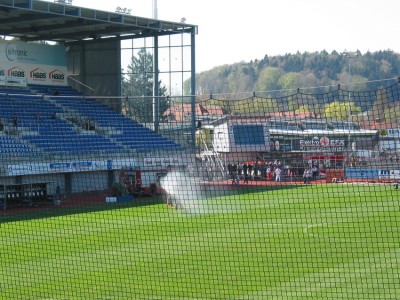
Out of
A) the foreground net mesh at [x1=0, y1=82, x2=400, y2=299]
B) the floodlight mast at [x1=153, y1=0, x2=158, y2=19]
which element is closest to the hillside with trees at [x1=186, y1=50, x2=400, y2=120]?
the floodlight mast at [x1=153, y1=0, x2=158, y2=19]

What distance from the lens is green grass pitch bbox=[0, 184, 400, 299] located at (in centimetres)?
1191

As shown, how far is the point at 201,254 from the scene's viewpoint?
15297 mm

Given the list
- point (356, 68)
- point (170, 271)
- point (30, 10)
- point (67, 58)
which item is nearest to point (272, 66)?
point (356, 68)

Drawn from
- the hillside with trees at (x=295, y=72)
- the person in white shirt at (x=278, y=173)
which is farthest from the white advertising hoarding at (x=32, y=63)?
the hillside with trees at (x=295, y=72)

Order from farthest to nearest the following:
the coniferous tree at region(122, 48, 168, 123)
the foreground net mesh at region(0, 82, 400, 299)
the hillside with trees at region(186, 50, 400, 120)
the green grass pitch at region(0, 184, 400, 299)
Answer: the hillside with trees at region(186, 50, 400, 120), the coniferous tree at region(122, 48, 168, 123), the foreground net mesh at region(0, 82, 400, 299), the green grass pitch at region(0, 184, 400, 299)

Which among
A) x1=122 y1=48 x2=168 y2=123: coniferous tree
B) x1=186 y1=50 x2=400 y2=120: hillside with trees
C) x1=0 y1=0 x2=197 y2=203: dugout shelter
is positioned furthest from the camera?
x1=186 y1=50 x2=400 y2=120: hillside with trees

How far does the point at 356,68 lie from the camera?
350 feet

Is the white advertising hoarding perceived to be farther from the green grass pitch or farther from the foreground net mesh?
the green grass pitch

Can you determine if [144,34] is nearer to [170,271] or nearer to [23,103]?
[23,103]

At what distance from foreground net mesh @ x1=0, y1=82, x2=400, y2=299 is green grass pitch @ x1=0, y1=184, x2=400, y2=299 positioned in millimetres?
46

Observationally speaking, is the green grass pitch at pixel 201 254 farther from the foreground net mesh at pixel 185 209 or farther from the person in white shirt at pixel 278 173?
the person in white shirt at pixel 278 173

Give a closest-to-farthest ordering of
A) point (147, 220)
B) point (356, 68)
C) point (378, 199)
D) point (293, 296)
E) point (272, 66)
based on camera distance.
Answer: point (293, 296) → point (147, 220) → point (378, 199) → point (356, 68) → point (272, 66)

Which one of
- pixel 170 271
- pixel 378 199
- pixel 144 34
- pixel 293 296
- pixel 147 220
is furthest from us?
pixel 144 34

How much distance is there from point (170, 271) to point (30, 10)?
722 inches
